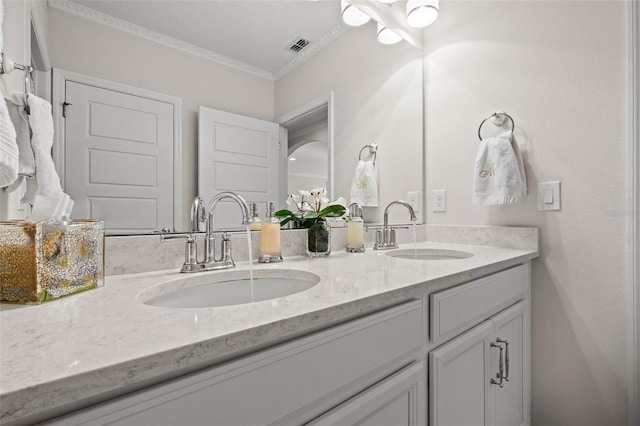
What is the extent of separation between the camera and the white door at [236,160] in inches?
38.7

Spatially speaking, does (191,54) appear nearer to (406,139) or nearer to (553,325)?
(406,139)

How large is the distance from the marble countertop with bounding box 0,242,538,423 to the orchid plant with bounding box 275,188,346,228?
417 millimetres

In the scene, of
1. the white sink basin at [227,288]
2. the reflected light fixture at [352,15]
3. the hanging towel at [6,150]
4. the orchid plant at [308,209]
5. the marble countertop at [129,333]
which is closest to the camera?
the marble countertop at [129,333]

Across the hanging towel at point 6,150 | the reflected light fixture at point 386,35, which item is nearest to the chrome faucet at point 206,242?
the hanging towel at point 6,150

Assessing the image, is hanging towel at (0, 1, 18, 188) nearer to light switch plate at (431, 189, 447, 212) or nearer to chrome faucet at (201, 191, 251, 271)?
chrome faucet at (201, 191, 251, 271)

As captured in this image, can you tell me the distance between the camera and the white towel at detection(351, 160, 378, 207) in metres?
1.50

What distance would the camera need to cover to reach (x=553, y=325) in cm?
131

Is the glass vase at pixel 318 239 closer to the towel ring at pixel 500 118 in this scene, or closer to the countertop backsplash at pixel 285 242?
the countertop backsplash at pixel 285 242

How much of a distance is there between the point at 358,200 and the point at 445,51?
0.95m

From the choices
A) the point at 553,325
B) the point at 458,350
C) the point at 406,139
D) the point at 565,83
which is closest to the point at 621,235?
the point at 553,325

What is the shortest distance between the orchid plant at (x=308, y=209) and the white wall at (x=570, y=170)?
2.66ft

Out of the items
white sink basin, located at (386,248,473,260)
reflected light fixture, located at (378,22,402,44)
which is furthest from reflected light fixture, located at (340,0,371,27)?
white sink basin, located at (386,248,473,260)

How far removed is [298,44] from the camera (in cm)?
121

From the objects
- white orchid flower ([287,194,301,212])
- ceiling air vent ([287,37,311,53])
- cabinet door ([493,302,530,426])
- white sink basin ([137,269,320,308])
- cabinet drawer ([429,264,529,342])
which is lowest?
cabinet door ([493,302,530,426])
